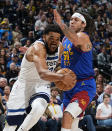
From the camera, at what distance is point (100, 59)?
13305 mm

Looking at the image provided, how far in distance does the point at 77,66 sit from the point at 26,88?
2.78ft

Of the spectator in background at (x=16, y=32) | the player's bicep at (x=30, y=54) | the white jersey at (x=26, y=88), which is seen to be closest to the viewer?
the player's bicep at (x=30, y=54)

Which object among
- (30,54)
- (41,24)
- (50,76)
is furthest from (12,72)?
(50,76)

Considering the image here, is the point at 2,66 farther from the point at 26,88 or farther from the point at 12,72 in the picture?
the point at 26,88

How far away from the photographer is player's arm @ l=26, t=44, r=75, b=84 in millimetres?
4543

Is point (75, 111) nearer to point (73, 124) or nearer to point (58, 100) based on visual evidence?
point (73, 124)

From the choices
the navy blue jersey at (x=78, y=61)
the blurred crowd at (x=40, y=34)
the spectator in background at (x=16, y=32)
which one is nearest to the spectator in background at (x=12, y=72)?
the blurred crowd at (x=40, y=34)

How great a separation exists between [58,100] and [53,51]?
3.67 metres

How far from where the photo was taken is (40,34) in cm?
1292

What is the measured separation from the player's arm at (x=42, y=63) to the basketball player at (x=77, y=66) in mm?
472

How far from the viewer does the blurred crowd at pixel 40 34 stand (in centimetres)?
846

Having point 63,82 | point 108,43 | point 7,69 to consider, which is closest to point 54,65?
point 63,82

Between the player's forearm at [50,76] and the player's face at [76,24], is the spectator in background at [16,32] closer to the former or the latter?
the player's face at [76,24]

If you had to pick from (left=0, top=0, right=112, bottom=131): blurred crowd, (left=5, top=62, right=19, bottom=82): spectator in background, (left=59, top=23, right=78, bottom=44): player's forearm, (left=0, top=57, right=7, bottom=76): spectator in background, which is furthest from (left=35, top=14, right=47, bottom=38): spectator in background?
(left=59, top=23, right=78, bottom=44): player's forearm
